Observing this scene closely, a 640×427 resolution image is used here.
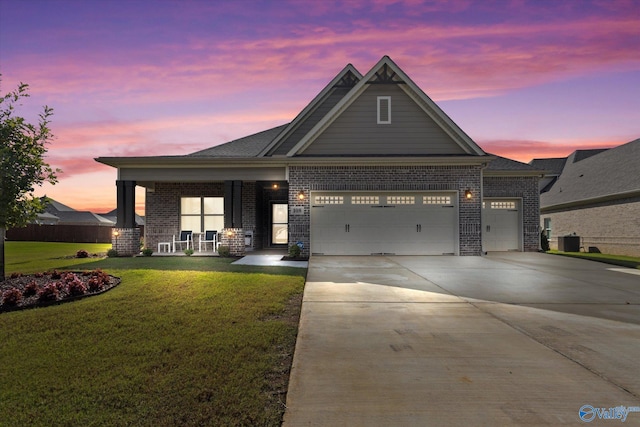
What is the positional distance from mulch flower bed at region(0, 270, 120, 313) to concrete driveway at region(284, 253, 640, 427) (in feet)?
14.7

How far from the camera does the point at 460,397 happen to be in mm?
2980

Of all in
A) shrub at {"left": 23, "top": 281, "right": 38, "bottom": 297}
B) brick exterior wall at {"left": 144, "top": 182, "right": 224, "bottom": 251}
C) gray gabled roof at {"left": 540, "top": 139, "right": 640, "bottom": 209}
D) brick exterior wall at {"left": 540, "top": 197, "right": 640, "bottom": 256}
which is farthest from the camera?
gray gabled roof at {"left": 540, "top": 139, "right": 640, "bottom": 209}

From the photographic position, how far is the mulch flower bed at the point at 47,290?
6104 mm

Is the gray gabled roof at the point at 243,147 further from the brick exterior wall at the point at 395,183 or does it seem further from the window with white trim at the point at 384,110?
the window with white trim at the point at 384,110

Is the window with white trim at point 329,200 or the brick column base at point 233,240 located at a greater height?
the window with white trim at point 329,200

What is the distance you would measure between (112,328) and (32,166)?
5443mm

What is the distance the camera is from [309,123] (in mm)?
17484

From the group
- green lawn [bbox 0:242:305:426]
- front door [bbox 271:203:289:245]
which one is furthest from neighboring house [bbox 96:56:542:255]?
green lawn [bbox 0:242:305:426]

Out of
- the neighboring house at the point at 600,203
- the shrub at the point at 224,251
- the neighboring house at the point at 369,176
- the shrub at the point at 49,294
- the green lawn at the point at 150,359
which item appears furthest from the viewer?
the neighboring house at the point at 600,203

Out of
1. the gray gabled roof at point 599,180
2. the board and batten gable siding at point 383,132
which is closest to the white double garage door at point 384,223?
the board and batten gable siding at point 383,132

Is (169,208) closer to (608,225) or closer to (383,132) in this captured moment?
(383,132)

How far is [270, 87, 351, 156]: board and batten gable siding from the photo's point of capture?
1684 cm

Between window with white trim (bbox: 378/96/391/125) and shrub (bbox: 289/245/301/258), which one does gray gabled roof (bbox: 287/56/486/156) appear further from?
shrub (bbox: 289/245/301/258)

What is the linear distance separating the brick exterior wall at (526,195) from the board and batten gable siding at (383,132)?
11.9 feet
